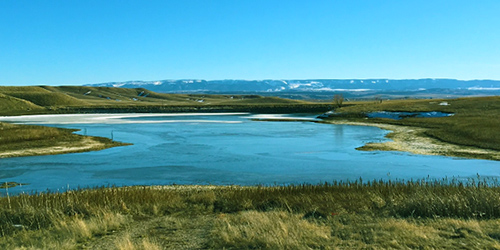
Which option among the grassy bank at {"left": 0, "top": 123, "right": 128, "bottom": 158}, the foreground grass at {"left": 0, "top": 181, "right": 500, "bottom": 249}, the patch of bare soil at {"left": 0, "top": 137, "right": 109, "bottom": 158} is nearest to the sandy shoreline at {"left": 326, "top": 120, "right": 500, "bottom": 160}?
the foreground grass at {"left": 0, "top": 181, "right": 500, "bottom": 249}

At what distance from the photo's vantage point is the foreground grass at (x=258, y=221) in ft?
33.0

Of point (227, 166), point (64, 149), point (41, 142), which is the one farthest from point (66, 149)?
point (227, 166)

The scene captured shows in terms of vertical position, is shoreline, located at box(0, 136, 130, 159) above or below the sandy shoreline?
above

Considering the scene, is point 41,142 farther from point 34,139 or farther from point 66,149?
point 66,149

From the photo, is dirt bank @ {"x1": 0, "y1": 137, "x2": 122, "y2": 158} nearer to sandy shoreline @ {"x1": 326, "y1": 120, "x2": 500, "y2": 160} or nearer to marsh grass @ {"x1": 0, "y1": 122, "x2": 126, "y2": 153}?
marsh grass @ {"x1": 0, "y1": 122, "x2": 126, "y2": 153}

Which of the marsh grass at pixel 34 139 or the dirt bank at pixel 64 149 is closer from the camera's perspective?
the dirt bank at pixel 64 149

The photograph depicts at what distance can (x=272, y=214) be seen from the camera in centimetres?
1255

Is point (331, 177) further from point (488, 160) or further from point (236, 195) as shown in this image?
point (488, 160)

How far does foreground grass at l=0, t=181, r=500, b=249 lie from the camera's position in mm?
10070

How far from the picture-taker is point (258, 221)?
11.5m

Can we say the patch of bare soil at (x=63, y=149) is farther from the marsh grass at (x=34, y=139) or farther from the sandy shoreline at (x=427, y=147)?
the sandy shoreline at (x=427, y=147)

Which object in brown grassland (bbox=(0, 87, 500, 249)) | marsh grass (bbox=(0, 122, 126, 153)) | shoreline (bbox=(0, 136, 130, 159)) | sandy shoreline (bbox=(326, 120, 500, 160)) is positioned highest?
brown grassland (bbox=(0, 87, 500, 249))

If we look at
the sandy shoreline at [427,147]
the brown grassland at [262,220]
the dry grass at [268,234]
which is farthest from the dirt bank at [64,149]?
the dry grass at [268,234]

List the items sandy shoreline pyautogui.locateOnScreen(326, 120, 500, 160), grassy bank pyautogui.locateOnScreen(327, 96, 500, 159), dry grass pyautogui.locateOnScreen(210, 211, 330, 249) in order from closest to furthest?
dry grass pyautogui.locateOnScreen(210, 211, 330, 249) → sandy shoreline pyautogui.locateOnScreen(326, 120, 500, 160) → grassy bank pyautogui.locateOnScreen(327, 96, 500, 159)
